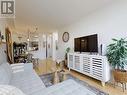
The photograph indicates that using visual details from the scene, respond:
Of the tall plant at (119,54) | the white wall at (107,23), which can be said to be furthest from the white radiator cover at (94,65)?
the white wall at (107,23)

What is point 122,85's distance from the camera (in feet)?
9.08

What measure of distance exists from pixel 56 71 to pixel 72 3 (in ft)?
6.66

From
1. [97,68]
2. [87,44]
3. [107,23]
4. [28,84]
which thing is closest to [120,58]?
[97,68]

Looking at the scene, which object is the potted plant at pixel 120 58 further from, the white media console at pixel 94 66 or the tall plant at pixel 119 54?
the white media console at pixel 94 66

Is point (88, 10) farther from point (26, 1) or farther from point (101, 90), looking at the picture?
point (101, 90)

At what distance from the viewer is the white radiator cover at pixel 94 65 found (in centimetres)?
293

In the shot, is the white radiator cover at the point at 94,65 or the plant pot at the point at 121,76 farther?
the white radiator cover at the point at 94,65

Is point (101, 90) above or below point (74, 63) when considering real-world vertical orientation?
below

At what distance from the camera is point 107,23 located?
3.30m

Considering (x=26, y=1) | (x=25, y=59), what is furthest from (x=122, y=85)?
(x=25, y=59)

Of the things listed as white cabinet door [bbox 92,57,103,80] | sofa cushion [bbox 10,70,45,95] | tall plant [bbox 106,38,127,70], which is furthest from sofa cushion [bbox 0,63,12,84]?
tall plant [bbox 106,38,127,70]

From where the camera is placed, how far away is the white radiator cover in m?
2.93

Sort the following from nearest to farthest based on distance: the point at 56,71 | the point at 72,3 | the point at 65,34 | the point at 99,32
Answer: the point at 56,71, the point at 72,3, the point at 99,32, the point at 65,34

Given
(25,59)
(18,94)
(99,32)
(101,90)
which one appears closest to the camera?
(18,94)
